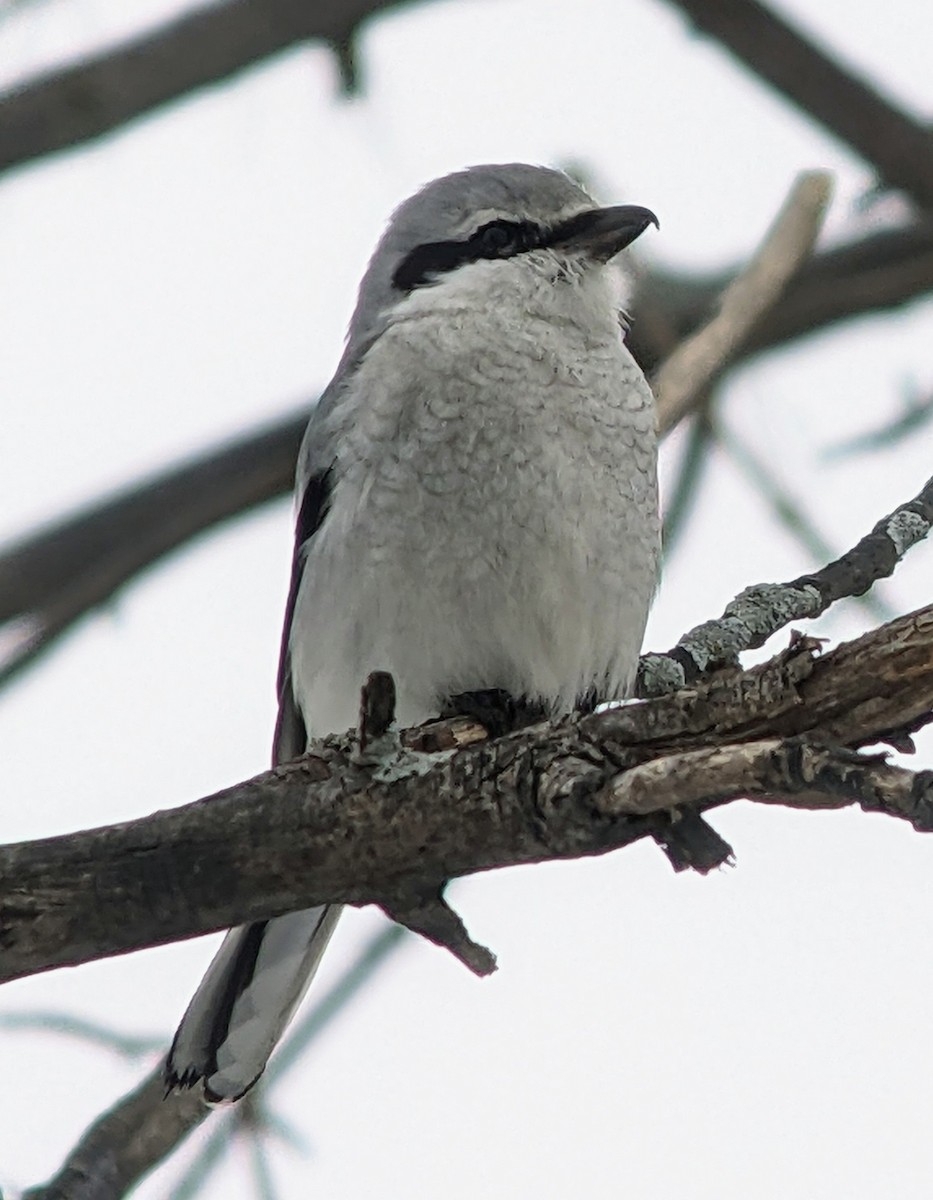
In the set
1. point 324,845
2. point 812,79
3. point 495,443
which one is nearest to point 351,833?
point 324,845

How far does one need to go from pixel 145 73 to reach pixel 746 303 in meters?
1.25

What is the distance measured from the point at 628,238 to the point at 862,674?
1900mm

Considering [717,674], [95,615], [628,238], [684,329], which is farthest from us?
[684,329]

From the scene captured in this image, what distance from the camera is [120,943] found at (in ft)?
7.13

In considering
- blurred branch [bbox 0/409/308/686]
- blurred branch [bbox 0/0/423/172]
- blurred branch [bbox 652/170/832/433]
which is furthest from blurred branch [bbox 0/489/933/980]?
blurred branch [bbox 652/170/832/433]

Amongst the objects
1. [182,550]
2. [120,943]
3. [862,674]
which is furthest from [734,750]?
[182,550]

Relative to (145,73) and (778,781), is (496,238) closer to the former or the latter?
(145,73)

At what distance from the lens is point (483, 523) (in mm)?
3082

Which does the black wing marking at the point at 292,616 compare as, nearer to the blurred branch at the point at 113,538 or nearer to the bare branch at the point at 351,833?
the blurred branch at the point at 113,538

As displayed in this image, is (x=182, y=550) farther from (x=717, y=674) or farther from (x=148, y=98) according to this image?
(x=717, y=674)

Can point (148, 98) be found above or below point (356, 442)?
above

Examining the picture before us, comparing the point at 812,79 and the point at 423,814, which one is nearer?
the point at 423,814

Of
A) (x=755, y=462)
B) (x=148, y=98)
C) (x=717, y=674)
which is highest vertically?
(x=148, y=98)

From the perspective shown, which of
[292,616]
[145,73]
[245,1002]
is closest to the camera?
[145,73]
